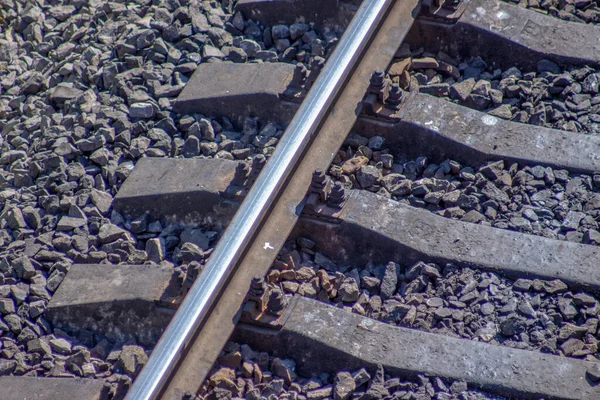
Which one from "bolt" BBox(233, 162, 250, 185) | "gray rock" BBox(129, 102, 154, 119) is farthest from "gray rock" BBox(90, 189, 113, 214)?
"bolt" BBox(233, 162, 250, 185)

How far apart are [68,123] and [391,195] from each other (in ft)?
5.97

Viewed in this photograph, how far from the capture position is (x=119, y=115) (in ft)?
15.7

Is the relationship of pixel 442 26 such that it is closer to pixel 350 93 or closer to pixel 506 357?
pixel 350 93

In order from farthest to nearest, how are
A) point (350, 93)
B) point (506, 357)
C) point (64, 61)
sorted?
point (64, 61), point (350, 93), point (506, 357)

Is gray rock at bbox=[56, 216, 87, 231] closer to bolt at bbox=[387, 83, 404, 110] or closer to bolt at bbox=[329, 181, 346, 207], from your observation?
bolt at bbox=[329, 181, 346, 207]

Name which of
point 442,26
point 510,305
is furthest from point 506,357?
point 442,26

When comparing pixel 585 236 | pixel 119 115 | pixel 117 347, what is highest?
pixel 585 236

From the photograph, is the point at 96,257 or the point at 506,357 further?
the point at 96,257

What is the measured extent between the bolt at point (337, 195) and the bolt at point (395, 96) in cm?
63

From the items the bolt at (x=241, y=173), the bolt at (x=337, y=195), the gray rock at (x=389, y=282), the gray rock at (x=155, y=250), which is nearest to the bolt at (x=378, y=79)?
the bolt at (x=337, y=195)

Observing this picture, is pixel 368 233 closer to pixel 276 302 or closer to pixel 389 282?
pixel 389 282

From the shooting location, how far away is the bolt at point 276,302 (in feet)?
12.3

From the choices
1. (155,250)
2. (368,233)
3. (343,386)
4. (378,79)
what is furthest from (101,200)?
(343,386)

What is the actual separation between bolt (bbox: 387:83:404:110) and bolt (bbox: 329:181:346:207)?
2.08 ft
